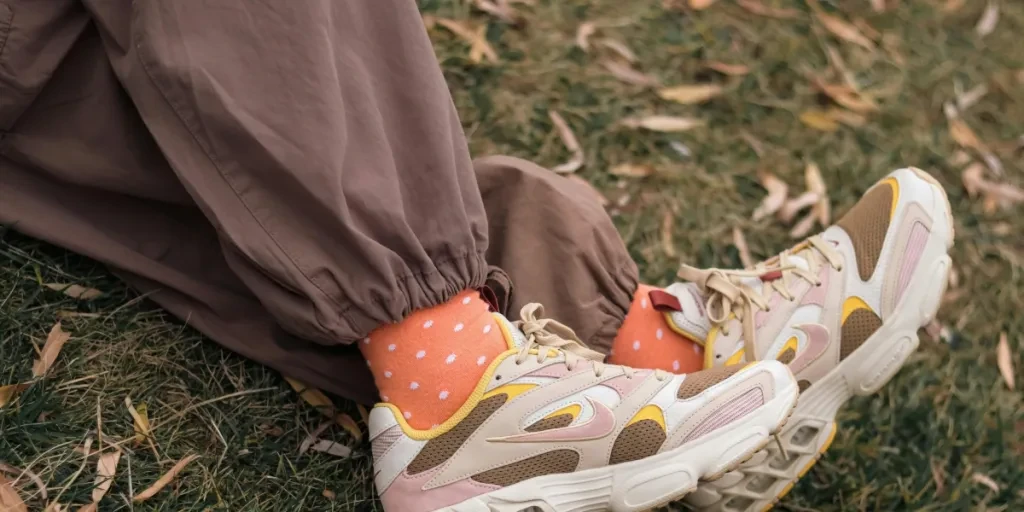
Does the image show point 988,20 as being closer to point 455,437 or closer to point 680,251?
point 680,251

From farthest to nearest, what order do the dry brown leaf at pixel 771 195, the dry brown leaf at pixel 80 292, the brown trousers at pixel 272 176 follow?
the dry brown leaf at pixel 771 195, the dry brown leaf at pixel 80 292, the brown trousers at pixel 272 176

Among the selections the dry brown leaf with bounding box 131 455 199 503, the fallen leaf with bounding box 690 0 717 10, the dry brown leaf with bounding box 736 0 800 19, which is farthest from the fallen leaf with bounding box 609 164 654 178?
the dry brown leaf with bounding box 131 455 199 503

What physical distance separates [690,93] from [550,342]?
1.07 m

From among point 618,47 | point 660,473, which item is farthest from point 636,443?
point 618,47

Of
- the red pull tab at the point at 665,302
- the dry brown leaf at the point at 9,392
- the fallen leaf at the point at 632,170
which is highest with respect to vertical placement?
the red pull tab at the point at 665,302

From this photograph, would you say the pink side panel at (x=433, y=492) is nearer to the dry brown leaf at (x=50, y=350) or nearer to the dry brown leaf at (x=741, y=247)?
the dry brown leaf at (x=50, y=350)

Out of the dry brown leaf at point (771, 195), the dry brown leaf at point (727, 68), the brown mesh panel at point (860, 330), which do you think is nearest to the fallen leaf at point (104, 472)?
the brown mesh panel at point (860, 330)

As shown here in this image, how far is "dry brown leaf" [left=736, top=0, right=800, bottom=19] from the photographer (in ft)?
7.72

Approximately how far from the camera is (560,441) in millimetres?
1181

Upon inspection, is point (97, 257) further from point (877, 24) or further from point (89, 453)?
point (877, 24)

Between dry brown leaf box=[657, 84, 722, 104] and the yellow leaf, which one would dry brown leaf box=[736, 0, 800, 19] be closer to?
dry brown leaf box=[657, 84, 722, 104]

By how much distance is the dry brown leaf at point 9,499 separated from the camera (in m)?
1.12

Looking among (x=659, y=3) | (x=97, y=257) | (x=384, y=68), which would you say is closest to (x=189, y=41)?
(x=384, y=68)

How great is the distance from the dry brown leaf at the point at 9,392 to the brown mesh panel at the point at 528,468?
0.66m
